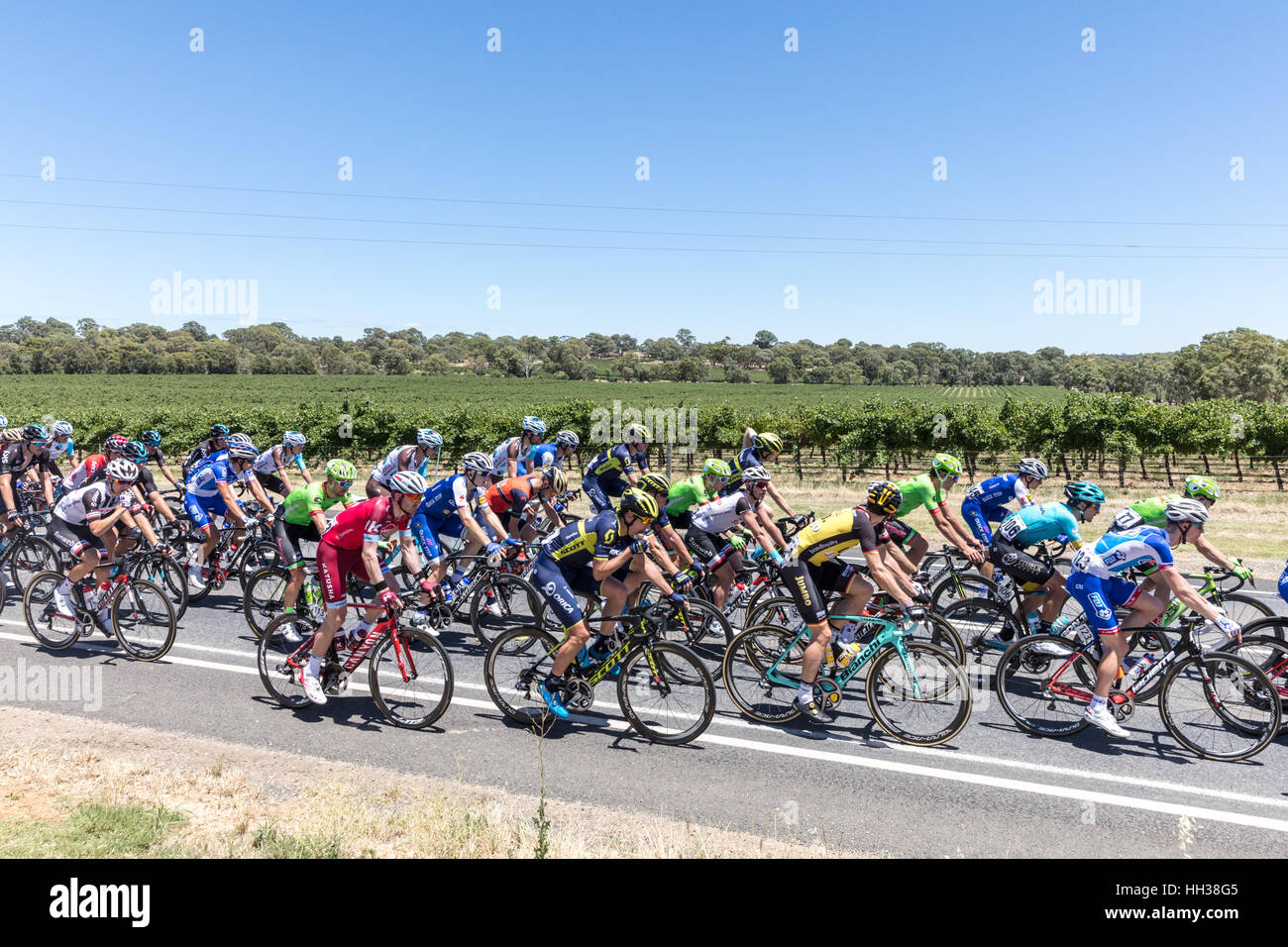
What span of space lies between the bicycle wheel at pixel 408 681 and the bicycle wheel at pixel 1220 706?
18.1ft

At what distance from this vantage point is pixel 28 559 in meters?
10.6

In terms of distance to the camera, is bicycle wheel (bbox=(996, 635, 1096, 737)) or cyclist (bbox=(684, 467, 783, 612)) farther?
cyclist (bbox=(684, 467, 783, 612))

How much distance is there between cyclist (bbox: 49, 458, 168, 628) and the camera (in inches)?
315

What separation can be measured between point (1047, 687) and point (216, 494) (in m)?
9.24

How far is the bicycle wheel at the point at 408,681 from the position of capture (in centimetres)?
622

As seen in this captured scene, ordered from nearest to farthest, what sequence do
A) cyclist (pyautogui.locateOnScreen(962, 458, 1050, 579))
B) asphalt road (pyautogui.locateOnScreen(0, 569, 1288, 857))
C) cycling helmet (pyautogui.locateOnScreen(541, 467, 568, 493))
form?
asphalt road (pyautogui.locateOnScreen(0, 569, 1288, 857))
cyclist (pyautogui.locateOnScreen(962, 458, 1050, 579))
cycling helmet (pyautogui.locateOnScreen(541, 467, 568, 493))

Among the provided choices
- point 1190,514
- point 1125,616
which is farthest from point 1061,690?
point 1190,514

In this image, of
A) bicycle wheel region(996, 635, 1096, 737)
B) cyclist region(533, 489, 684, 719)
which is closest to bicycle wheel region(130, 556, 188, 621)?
cyclist region(533, 489, 684, 719)

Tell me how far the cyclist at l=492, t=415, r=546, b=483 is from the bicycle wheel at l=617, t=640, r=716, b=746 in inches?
191

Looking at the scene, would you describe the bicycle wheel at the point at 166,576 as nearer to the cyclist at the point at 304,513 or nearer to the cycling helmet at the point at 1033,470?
the cyclist at the point at 304,513

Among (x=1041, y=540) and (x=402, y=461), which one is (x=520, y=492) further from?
(x=1041, y=540)

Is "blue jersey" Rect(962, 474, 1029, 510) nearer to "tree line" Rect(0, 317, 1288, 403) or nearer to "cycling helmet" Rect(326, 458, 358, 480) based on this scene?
"cycling helmet" Rect(326, 458, 358, 480)

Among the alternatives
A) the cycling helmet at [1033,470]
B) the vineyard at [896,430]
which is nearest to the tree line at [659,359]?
the vineyard at [896,430]

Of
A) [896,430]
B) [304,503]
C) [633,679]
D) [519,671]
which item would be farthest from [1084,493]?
[896,430]
